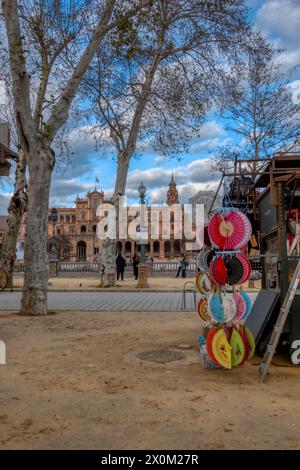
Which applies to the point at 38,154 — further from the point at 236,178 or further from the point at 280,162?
the point at 280,162

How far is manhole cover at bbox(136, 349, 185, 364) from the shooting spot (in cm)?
635

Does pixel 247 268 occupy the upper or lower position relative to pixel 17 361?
upper

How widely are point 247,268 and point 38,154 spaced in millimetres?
6727

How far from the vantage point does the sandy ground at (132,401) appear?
347cm

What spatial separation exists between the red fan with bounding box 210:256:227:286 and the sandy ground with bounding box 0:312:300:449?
115cm

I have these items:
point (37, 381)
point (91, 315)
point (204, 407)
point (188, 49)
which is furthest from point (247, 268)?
point (188, 49)

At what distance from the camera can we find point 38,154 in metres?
10.8

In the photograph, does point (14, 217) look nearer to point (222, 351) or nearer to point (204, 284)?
point (204, 284)

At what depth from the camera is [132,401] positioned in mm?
4465

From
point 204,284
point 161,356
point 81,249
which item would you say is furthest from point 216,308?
point 81,249

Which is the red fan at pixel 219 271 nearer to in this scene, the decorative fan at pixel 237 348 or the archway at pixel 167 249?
the decorative fan at pixel 237 348

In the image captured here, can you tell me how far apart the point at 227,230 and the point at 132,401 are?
8.32ft

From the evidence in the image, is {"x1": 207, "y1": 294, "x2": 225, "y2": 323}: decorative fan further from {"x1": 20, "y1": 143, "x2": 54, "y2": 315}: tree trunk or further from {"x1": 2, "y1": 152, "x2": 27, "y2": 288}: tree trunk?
{"x1": 2, "y1": 152, "x2": 27, "y2": 288}: tree trunk
